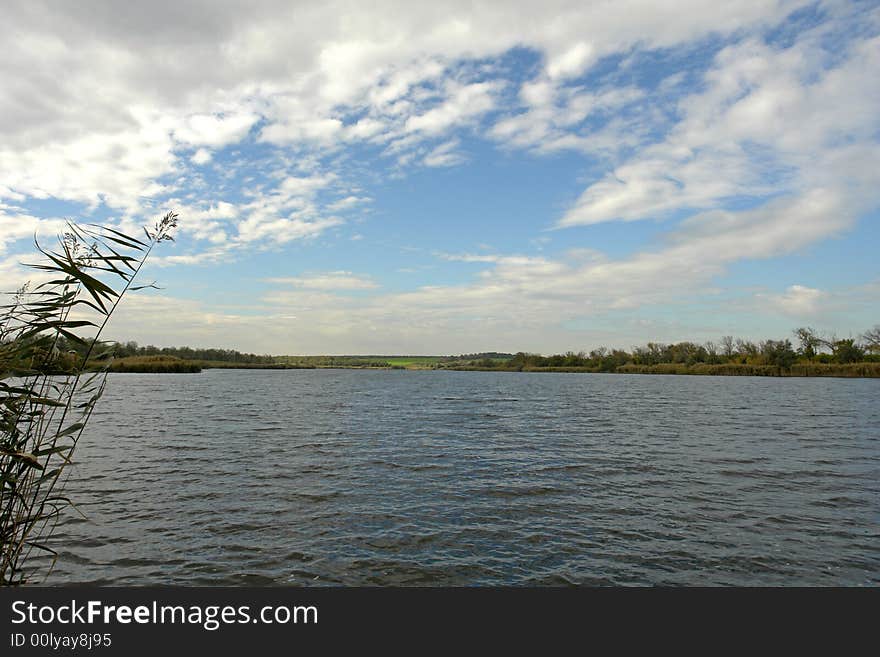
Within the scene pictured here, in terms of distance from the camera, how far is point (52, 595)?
485 cm

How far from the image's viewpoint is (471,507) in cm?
1356

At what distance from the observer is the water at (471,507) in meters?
9.40

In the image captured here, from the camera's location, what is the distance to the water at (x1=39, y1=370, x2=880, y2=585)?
940cm

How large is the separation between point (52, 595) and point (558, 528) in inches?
388

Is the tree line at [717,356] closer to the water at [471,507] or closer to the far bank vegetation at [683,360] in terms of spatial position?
the far bank vegetation at [683,360]

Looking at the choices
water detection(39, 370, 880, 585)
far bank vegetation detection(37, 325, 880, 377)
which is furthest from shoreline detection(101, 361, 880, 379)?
water detection(39, 370, 880, 585)

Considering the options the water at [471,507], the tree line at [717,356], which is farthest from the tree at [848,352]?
the water at [471,507]

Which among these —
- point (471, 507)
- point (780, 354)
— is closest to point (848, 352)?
point (780, 354)

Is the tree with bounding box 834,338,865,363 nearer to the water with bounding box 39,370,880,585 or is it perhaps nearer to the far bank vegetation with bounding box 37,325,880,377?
the far bank vegetation with bounding box 37,325,880,377

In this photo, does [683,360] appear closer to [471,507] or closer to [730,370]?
[730,370]

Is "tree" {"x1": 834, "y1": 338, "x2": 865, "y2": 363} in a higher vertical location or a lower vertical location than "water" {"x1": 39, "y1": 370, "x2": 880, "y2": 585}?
higher

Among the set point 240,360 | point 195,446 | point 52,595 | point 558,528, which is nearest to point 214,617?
point 52,595

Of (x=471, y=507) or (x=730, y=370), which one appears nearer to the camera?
(x=471, y=507)

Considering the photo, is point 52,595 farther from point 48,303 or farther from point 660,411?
point 660,411
